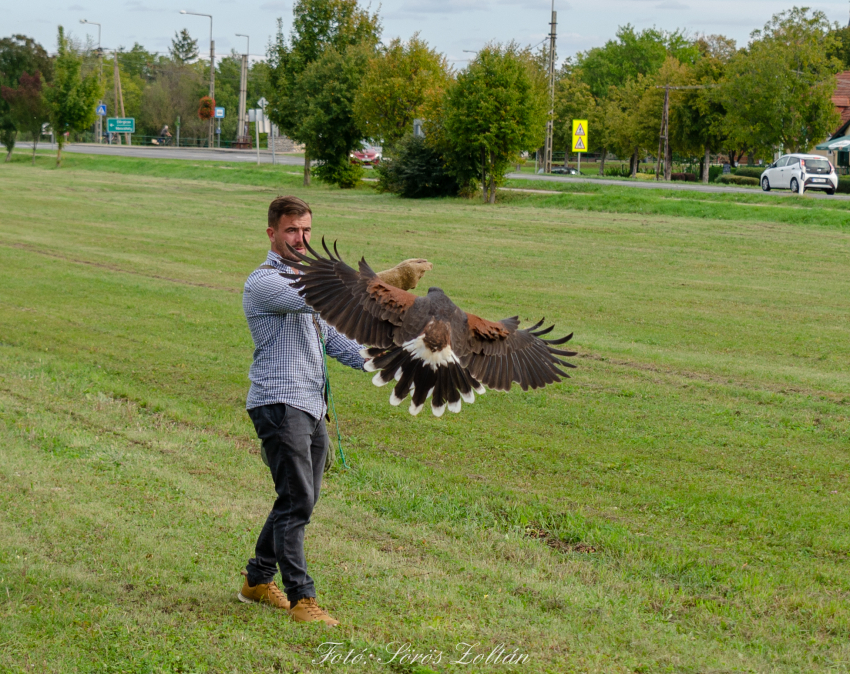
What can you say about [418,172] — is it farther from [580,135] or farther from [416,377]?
[416,377]

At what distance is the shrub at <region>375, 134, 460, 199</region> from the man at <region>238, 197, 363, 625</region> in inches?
1292

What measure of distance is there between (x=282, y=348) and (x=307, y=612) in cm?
130

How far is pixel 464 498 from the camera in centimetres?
Result: 640

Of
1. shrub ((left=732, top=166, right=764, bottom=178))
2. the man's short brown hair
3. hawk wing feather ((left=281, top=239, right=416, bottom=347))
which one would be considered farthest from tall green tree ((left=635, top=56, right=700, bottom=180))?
the man's short brown hair

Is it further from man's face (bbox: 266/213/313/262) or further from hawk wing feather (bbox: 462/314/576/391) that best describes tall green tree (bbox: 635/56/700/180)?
man's face (bbox: 266/213/313/262)

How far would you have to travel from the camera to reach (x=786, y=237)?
22531 millimetres

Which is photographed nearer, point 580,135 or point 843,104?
point 580,135

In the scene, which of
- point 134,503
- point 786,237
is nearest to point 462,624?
point 134,503

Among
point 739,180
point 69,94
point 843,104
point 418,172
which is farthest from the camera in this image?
point 843,104

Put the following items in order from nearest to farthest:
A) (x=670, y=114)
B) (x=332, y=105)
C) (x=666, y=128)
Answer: (x=332, y=105) → (x=666, y=128) → (x=670, y=114)

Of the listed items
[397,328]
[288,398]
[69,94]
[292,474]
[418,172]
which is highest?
[69,94]

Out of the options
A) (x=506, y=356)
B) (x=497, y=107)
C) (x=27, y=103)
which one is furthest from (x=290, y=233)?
(x=27, y=103)

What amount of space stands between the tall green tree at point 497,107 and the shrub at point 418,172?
7.56 ft

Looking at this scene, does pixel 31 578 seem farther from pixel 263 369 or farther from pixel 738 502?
pixel 738 502
